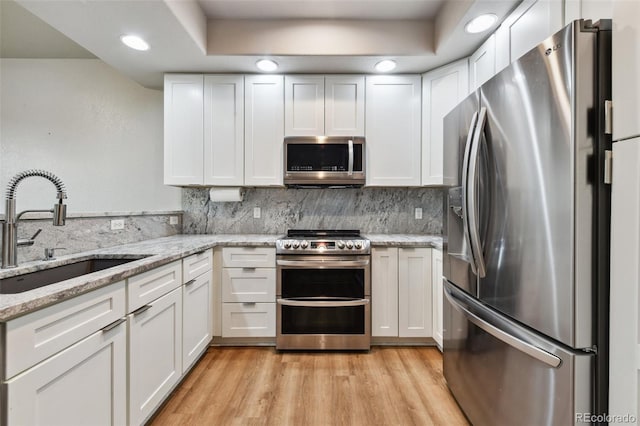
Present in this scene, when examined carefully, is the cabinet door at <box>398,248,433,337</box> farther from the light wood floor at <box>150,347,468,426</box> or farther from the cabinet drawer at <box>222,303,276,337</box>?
the cabinet drawer at <box>222,303,276,337</box>

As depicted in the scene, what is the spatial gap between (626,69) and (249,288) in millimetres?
2400

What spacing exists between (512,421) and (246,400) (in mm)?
1389

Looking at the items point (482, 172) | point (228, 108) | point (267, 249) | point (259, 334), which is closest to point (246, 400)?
point (259, 334)

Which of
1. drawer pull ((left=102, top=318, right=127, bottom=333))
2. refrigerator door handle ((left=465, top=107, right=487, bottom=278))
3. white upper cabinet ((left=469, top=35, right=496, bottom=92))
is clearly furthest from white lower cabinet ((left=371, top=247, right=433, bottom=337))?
drawer pull ((left=102, top=318, right=127, bottom=333))

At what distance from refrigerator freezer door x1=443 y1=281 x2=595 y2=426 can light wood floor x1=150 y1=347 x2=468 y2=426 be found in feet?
0.92

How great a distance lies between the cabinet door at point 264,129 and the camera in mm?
2654

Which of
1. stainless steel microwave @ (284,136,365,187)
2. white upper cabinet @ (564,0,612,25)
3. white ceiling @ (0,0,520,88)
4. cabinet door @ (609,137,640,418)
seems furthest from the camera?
Answer: stainless steel microwave @ (284,136,365,187)

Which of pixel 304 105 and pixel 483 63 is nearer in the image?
pixel 483 63

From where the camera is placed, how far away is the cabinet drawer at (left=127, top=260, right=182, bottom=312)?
4.38 feet

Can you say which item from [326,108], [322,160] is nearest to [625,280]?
[322,160]

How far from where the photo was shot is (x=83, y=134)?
9.92 feet

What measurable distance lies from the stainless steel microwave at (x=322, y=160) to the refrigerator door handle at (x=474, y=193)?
1.36m

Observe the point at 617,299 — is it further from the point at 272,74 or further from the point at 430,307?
the point at 272,74

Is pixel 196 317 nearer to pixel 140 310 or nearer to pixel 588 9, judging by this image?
pixel 140 310
